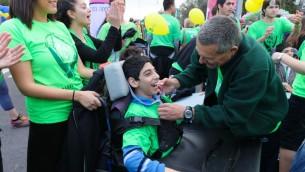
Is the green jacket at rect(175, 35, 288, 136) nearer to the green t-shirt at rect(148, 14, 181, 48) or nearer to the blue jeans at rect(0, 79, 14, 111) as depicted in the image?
the blue jeans at rect(0, 79, 14, 111)

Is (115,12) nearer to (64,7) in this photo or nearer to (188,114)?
(64,7)

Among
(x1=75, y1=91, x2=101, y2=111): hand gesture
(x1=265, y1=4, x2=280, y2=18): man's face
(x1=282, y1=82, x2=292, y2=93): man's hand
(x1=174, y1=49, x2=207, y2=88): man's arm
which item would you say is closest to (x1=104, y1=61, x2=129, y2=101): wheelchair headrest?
(x1=75, y1=91, x2=101, y2=111): hand gesture

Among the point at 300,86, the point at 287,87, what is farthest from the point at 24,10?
the point at 287,87

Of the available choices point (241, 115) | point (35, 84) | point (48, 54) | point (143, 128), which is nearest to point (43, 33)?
point (48, 54)

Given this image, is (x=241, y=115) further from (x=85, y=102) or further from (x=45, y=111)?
(x=45, y=111)

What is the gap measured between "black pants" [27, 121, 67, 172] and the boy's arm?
1.69 feet

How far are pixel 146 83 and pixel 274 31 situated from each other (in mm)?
2668

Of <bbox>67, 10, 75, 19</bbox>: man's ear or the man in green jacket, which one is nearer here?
the man in green jacket

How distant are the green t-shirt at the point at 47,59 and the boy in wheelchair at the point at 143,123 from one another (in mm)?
334

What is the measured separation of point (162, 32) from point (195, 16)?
4.09 ft

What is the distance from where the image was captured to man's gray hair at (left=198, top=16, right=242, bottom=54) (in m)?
1.50

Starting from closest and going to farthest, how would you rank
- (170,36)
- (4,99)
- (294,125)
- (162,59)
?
(294,125) < (4,99) < (170,36) < (162,59)

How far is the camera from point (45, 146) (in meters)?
1.82

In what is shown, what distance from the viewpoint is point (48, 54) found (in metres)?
1.66
